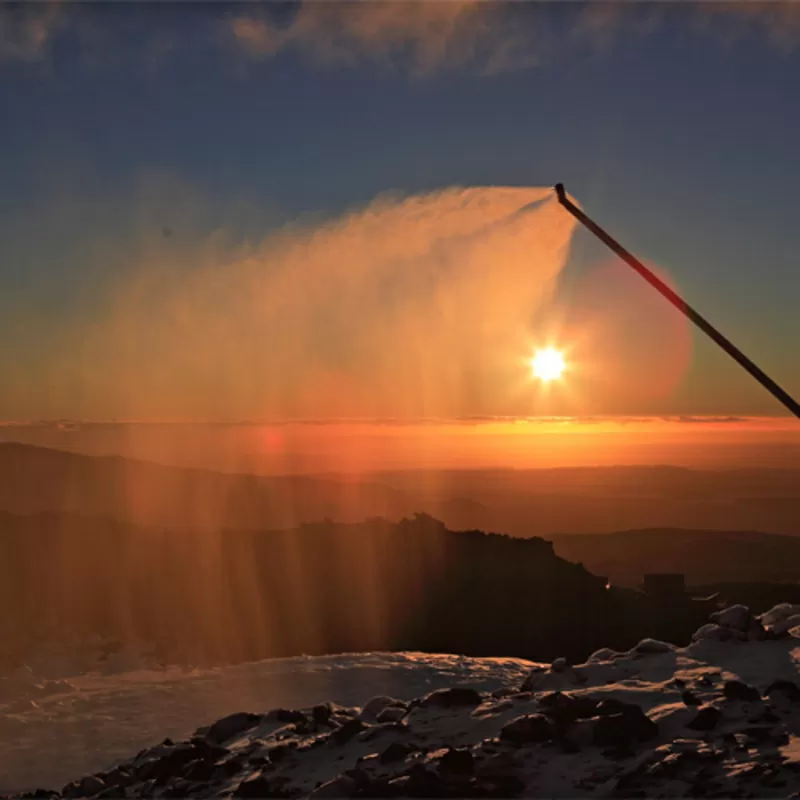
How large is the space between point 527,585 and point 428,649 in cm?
528

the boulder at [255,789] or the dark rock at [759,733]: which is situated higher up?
the dark rock at [759,733]

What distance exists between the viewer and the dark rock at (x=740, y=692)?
26.9ft

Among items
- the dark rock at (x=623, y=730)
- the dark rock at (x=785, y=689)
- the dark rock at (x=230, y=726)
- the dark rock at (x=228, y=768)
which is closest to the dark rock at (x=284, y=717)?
the dark rock at (x=230, y=726)

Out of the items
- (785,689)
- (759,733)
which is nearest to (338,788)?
(759,733)

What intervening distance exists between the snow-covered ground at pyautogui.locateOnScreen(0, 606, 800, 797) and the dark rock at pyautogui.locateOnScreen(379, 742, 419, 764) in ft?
0.04

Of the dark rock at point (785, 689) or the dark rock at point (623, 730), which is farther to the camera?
the dark rock at point (785, 689)

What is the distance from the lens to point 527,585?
32875 millimetres

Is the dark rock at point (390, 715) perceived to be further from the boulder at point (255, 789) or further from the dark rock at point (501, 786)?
the dark rock at point (501, 786)

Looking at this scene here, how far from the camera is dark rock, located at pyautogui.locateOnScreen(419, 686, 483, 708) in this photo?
9586mm

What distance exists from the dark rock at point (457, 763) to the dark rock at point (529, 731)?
58 centimetres

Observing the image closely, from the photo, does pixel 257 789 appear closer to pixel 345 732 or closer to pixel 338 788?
pixel 338 788

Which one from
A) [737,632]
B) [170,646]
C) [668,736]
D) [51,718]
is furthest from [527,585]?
[668,736]

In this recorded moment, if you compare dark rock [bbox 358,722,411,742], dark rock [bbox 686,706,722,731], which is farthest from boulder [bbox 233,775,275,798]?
dark rock [bbox 686,706,722,731]

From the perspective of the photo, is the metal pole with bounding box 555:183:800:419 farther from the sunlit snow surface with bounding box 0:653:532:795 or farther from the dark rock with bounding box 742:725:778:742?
the sunlit snow surface with bounding box 0:653:532:795
